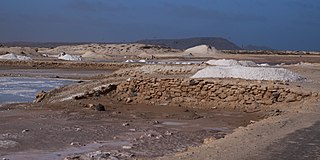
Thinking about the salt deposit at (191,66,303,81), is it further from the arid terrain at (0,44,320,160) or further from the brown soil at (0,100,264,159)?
the brown soil at (0,100,264,159)

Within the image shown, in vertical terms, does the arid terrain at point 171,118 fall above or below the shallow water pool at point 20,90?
above

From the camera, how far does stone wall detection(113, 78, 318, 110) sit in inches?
664

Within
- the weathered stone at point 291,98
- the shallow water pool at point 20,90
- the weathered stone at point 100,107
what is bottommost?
the shallow water pool at point 20,90

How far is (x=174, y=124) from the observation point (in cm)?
1423

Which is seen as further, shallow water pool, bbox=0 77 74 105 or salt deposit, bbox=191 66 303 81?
shallow water pool, bbox=0 77 74 105

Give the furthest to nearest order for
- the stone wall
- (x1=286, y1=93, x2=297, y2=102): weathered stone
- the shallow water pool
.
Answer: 1. the shallow water pool
2. the stone wall
3. (x1=286, y1=93, x2=297, y2=102): weathered stone

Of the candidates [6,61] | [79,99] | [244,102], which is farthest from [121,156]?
[6,61]

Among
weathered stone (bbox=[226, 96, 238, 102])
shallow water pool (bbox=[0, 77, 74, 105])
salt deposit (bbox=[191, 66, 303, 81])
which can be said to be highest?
salt deposit (bbox=[191, 66, 303, 81])

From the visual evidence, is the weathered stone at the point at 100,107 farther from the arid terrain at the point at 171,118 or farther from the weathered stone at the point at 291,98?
the weathered stone at the point at 291,98

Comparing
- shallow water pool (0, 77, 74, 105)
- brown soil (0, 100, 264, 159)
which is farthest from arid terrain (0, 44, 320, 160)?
shallow water pool (0, 77, 74, 105)

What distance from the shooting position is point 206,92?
719 inches

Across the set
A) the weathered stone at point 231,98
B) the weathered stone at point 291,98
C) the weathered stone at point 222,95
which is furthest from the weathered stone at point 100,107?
the weathered stone at point 291,98

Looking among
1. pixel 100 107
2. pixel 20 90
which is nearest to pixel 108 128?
pixel 100 107

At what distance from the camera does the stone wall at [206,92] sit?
16.9 meters
